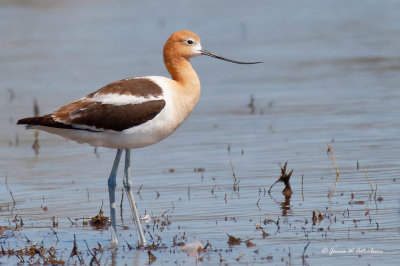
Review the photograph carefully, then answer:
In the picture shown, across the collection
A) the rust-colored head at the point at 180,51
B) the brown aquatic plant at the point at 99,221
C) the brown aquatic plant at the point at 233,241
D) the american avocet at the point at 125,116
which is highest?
the rust-colored head at the point at 180,51

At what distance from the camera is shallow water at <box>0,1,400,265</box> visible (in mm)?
7180

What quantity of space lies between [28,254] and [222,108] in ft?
21.5

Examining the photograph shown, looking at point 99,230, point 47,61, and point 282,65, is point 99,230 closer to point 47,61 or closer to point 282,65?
point 282,65

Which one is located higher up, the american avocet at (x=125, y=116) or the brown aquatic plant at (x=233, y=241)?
the american avocet at (x=125, y=116)

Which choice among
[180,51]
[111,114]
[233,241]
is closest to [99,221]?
[111,114]

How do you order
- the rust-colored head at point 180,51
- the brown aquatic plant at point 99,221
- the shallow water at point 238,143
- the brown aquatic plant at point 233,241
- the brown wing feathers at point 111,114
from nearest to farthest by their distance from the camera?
the brown aquatic plant at point 233,241 < the shallow water at point 238,143 < the brown wing feathers at point 111,114 < the brown aquatic plant at point 99,221 < the rust-colored head at point 180,51

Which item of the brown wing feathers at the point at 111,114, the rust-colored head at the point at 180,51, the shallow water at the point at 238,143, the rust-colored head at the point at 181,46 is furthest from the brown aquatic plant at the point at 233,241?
the rust-colored head at the point at 181,46

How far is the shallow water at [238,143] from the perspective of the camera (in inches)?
283

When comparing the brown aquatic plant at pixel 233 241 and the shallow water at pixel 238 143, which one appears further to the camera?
the shallow water at pixel 238 143

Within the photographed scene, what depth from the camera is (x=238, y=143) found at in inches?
424

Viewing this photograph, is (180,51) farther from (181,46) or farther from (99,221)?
(99,221)

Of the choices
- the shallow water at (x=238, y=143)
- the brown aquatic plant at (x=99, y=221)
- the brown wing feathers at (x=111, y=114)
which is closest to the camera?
the shallow water at (x=238, y=143)

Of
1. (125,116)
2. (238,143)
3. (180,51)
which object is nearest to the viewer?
(125,116)

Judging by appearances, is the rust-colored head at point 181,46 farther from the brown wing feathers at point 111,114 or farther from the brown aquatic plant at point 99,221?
the brown aquatic plant at point 99,221
